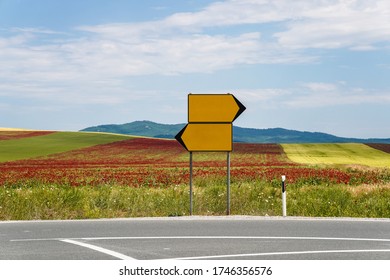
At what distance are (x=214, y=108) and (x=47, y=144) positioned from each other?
2875 inches

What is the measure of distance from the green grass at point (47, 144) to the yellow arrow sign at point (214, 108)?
5143 cm

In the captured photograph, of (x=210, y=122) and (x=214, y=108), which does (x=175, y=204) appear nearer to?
(x=210, y=122)

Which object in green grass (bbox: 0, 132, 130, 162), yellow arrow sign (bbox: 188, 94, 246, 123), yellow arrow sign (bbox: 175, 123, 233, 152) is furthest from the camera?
green grass (bbox: 0, 132, 130, 162)

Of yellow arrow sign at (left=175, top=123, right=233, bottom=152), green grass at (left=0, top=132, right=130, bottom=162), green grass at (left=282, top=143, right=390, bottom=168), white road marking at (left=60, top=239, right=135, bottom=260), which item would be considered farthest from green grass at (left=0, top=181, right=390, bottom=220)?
green grass at (left=282, top=143, right=390, bottom=168)

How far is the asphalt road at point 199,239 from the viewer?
33.8ft

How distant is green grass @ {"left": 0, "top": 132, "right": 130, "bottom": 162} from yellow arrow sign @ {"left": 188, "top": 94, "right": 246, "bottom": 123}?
2025 inches

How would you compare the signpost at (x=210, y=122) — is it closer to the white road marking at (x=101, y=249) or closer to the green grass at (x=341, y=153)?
the white road marking at (x=101, y=249)

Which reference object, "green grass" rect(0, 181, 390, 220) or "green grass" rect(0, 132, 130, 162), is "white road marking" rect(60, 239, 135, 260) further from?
"green grass" rect(0, 132, 130, 162)

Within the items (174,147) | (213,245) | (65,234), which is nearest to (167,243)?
(213,245)

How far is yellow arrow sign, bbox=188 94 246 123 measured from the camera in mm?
16625

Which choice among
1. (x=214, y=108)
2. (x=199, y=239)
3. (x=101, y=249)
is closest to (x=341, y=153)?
(x=214, y=108)

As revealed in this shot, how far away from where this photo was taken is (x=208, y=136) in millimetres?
16844

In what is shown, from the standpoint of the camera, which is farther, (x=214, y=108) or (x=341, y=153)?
(x=341, y=153)
